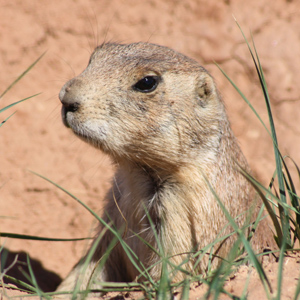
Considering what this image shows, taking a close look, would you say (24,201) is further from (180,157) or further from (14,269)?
(180,157)

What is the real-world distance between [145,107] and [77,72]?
2.90 metres

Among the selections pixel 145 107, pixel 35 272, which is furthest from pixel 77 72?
pixel 145 107

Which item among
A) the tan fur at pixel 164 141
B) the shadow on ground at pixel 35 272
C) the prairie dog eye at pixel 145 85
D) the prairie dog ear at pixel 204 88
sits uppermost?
the prairie dog ear at pixel 204 88

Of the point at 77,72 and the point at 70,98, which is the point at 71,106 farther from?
the point at 77,72

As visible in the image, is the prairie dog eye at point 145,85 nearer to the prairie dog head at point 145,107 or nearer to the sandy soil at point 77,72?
the prairie dog head at point 145,107

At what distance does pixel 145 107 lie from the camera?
11.0ft

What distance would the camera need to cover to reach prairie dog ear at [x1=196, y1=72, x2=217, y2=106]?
3.67m

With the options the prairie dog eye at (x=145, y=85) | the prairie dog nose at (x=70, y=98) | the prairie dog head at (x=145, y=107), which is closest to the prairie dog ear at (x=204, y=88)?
the prairie dog head at (x=145, y=107)

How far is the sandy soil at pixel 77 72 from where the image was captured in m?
5.70

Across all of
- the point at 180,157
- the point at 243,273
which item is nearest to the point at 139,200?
the point at 180,157

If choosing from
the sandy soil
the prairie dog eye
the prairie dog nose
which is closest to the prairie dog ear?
the prairie dog eye

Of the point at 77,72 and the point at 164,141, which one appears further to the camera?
the point at 77,72

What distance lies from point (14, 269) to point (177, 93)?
9.40 ft

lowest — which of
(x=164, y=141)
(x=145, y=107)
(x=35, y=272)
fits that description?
(x=35, y=272)
